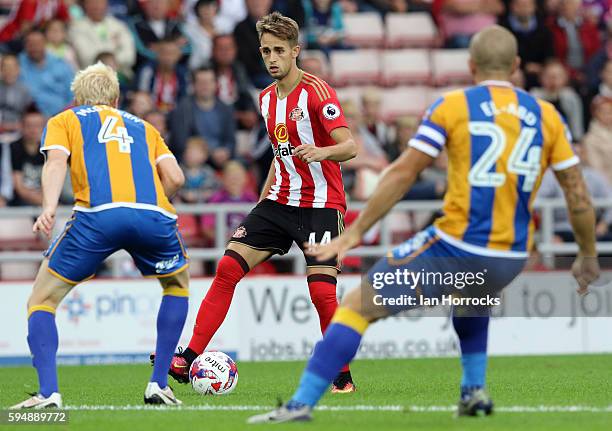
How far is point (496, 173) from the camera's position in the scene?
6191 millimetres

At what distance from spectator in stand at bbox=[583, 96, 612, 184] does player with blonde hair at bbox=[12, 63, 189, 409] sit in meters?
9.33

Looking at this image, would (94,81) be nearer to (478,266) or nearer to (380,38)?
(478,266)

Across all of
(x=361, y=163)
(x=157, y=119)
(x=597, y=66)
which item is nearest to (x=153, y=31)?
(x=157, y=119)

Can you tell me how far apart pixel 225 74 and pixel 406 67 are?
2.98 m

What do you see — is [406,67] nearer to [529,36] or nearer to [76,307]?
[529,36]

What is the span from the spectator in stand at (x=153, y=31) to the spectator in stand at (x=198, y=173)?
1742 mm

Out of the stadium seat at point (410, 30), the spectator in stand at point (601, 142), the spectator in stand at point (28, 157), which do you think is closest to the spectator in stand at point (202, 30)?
the stadium seat at point (410, 30)

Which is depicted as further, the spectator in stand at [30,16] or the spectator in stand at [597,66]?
the spectator in stand at [597,66]

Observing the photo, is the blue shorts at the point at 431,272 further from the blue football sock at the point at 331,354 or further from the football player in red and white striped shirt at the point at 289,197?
the football player in red and white striped shirt at the point at 289,197

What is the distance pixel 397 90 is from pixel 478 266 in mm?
11667

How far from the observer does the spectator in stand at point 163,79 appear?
624 inches

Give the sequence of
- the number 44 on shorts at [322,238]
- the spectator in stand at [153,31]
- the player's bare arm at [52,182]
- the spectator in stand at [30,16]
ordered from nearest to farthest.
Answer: the player's bare arm at [52,182]
the number 44 on shorts at [322,238]
the spectator in stand at [30,16]
the spectator in stand at [153,31]

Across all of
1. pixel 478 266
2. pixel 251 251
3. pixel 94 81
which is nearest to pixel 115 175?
pixel 94 81

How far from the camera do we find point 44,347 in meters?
7.29
